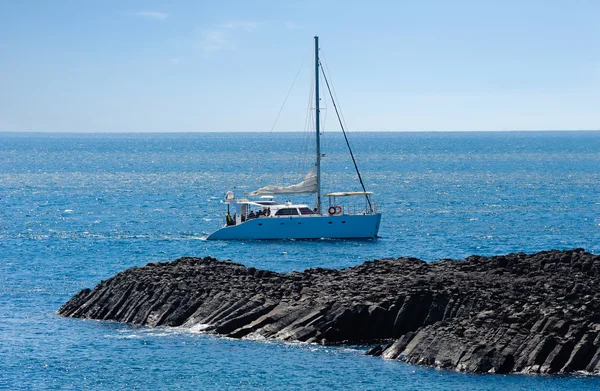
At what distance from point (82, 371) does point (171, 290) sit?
332 inches

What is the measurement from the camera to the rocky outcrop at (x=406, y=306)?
35531mm

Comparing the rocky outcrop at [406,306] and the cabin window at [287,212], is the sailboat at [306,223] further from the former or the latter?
the rocky outcrop at [406,306]

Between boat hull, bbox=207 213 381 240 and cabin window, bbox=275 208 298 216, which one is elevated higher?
cabin window, bbox=275 208 298 216

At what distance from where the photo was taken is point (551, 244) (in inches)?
2793

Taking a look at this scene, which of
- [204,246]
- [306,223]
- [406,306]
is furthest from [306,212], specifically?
[406,306]

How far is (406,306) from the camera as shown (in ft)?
134

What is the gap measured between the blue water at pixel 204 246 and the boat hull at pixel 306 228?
1.04 metres

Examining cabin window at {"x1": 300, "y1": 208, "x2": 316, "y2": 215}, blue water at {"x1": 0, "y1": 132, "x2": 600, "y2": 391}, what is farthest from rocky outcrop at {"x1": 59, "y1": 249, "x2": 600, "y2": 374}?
cabin window at {"x1": 300, "y1": 208, "x2": 316, "y2": 215}

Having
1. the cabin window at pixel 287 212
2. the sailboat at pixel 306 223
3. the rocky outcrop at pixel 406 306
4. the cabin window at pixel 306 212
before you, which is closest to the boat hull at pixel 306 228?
the sailboat at pixel 306 223

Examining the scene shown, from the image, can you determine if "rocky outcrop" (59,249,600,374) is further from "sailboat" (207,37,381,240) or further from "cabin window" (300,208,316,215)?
"cabin window" (300,208,316,215)

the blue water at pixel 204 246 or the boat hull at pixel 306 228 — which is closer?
the blue water at pixel 204 246

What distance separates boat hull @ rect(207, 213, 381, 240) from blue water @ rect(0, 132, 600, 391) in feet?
3.40

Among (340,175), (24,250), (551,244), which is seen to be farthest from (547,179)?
(24,250)

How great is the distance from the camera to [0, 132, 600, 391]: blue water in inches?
1442
